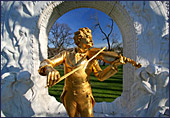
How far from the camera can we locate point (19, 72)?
2.11 m

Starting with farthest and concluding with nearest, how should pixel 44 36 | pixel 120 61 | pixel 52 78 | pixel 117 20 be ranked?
pixel 117 20, pixel 44 36, pixel 120 61, pixel 52 78

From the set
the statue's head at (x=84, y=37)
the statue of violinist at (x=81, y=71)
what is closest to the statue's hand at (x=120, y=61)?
the statue of violinist at (x=81, y=71)

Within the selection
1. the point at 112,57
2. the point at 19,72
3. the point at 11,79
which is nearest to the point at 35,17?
the point at 19,72

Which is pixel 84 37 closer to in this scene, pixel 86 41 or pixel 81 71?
pixel 86 41

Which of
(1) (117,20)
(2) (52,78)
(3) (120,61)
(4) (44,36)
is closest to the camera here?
(2) (52,78)

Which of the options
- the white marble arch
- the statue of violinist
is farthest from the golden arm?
the white marble arch

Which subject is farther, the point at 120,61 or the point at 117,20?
the point at 117,20

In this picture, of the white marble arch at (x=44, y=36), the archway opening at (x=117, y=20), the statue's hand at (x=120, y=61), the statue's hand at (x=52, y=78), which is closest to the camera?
the statue's hand at (x=52, y=78)

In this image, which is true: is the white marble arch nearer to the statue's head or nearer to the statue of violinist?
the statue of violinist

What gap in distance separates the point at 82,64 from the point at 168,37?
2.01 m

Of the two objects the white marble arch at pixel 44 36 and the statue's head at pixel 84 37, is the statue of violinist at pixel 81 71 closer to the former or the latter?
the statue's head at pixel 84 37

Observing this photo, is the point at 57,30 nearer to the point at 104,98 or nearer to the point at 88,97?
the point at 104,98

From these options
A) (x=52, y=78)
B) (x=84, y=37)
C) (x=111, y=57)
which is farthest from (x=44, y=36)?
(x=52, y=78)

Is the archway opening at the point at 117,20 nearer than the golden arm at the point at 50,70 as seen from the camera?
No
